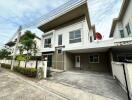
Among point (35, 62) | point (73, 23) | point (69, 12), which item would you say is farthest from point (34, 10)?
point (35, 62)

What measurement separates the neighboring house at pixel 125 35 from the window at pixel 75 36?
507cm

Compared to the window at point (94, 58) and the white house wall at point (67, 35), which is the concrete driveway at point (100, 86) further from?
the window at point (94, 58)

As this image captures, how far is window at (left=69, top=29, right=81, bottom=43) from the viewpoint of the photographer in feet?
42.4

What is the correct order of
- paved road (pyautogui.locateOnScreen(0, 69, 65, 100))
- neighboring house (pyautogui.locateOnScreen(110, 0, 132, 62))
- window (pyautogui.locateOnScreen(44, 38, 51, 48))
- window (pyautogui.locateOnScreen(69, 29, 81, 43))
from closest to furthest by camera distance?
paved road (pyautogui.locateOnScreen(0, 69, 65, 100))
neighboring house (pyautogui.locateOnScreen(110, 0, 132, 62))
window (pyautogui.locateOnScreen(69, 29, 81, 43))
window (pyautogui.locateOnScreen(44, 38, 51, 48))

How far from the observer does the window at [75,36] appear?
12930 mm

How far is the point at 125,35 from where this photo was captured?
12.8 meters

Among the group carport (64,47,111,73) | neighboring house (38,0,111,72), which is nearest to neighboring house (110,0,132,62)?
carport (64,47,111,73)

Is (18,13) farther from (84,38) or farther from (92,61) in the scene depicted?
(92,61)

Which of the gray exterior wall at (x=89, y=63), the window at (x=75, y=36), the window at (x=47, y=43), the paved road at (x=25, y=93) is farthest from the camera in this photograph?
the window at (x=47, y=43)

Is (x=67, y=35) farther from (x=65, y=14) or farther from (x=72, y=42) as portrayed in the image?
(x=65, y=14)

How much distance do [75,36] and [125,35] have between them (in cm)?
754

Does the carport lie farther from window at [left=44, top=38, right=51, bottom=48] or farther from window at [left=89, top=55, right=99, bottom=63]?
window at [left=44, top=38, right=51, bottom=48]

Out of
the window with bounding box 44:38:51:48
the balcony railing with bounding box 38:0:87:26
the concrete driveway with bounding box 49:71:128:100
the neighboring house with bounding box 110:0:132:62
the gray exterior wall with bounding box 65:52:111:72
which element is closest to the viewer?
the concrete driveway with bounding box 49:71:128:100

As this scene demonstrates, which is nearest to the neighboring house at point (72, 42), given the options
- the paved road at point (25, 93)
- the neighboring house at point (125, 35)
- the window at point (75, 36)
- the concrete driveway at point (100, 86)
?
the window at point (75, 36)
